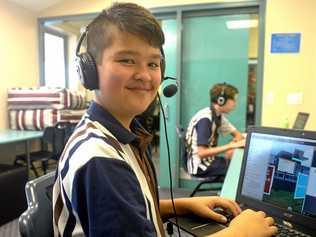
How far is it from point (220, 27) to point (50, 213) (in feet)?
10.6

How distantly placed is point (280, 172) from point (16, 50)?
12.6 ft

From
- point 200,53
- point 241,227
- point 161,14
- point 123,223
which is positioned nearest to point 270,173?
point 241,227

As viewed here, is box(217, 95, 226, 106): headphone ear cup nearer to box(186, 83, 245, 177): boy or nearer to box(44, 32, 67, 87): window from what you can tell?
box(186, 83, 245, 177): boy

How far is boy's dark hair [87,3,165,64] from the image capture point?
83cm

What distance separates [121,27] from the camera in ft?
2.72

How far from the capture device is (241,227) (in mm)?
799

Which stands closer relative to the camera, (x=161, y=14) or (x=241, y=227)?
(x=241, y=227)

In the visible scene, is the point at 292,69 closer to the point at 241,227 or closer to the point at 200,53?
the point at 200,53

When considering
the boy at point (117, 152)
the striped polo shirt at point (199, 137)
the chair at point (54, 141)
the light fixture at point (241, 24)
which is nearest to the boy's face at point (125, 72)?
the boy at point (117, 152)

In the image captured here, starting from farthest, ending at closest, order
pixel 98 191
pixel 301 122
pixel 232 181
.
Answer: pixel 301 122 < pixel 232 181 < pixel 98 191

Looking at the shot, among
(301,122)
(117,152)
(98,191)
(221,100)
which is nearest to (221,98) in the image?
(221,100)

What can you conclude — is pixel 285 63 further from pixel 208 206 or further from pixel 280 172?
pixel 208 206

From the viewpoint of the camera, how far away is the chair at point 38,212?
2.78 feet

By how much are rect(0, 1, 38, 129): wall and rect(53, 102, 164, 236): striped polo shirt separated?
3525 millimetres
